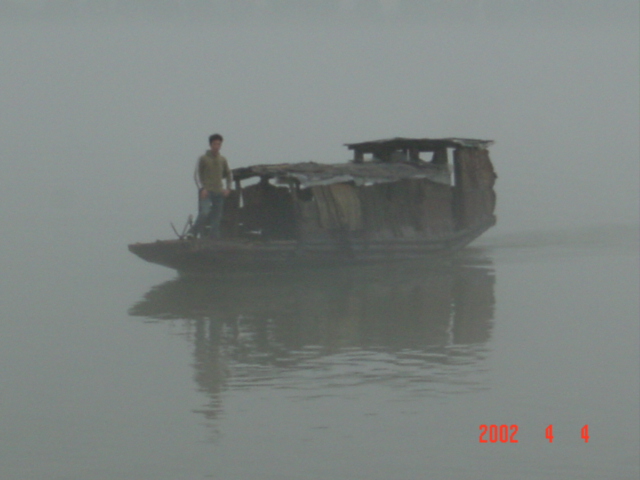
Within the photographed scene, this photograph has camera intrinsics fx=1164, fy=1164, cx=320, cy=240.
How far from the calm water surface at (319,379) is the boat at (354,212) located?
61 cm

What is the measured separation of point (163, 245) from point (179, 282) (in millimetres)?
1068

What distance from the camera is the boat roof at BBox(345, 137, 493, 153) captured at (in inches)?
818

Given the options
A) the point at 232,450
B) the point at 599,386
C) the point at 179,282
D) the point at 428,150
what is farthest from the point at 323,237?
the point at 232,450

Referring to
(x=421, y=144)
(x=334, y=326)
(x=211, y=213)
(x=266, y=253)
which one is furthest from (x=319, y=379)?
(x=421, y=144)

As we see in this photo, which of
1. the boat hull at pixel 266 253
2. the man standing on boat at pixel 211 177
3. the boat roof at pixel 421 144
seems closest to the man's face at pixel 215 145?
the man standing on boat at pixel 211 177

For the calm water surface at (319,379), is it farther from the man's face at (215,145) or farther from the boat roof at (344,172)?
the man's face at (215,145)

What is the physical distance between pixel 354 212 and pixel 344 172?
0.80 meters

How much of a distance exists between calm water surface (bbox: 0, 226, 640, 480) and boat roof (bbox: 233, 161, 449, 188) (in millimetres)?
1754

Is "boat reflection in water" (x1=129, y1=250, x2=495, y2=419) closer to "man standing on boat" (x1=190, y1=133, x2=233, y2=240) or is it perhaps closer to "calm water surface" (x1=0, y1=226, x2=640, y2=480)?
"calm water surface" (x1=0, y1=226, x2=640, y2=480)

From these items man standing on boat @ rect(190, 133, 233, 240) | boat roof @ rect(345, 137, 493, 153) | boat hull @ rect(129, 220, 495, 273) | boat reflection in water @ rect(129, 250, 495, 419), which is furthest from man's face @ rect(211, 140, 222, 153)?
boat roof @ rect(345, 137, 493, 153)

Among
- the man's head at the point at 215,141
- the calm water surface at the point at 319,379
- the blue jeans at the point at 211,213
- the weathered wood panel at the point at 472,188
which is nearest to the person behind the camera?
the calm water surface at the point at 319,379

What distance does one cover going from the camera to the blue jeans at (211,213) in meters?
16.6

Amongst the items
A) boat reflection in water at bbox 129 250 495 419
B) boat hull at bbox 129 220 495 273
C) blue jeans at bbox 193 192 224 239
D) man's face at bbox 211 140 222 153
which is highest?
man's face at bbox 211 140 222 153

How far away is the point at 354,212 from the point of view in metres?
18.8
